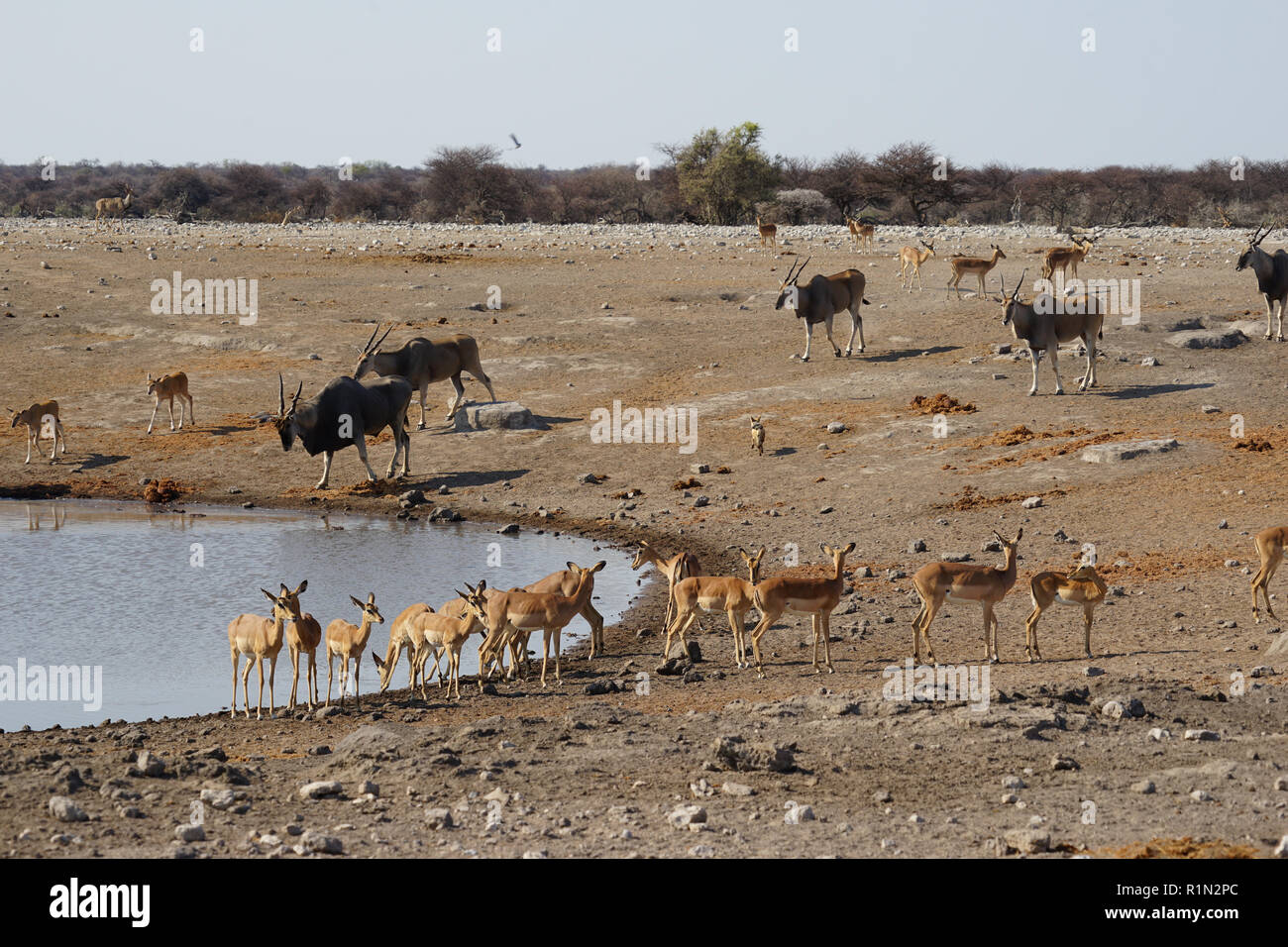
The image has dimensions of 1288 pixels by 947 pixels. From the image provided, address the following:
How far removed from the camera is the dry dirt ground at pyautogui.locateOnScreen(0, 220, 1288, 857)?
352 inches

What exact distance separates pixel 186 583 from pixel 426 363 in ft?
29.3

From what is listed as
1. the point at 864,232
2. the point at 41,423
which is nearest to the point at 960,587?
the point at 41,423

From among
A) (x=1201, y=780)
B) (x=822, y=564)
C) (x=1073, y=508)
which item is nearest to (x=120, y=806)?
(x=1201, y=780)

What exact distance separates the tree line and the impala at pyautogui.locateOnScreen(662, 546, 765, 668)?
161 ft

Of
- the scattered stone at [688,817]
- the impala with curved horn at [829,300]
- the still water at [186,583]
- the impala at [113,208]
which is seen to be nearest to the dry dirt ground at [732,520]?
the scattered stone at [688,817]

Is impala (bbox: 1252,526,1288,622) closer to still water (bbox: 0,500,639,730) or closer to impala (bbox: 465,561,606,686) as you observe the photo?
impala (bbox: 465,561,606,686)

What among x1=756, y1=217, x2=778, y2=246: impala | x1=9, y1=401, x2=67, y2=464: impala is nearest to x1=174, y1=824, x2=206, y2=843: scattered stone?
x1=9, y1=401, x2=67, y2=464: impala

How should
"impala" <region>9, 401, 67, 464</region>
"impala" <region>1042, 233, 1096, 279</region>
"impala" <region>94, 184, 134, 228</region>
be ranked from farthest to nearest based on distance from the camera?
"impala" <region>94, 184, 134, 228</region> → "impala" <region>1042, 233, 1096, 279</region> → "impala" <region>9, 401, 67, 464</region>

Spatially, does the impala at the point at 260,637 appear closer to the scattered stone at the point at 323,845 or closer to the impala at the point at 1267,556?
the scattered stone at the point at 323,845

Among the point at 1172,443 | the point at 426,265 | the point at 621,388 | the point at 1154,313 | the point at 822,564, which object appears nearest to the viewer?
the point at 822,564

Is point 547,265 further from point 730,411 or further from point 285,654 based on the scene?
point 285,654

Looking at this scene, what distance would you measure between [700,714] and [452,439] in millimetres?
14437

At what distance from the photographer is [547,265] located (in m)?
41.8

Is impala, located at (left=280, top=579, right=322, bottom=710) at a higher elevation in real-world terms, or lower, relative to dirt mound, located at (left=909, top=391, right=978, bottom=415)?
lower
